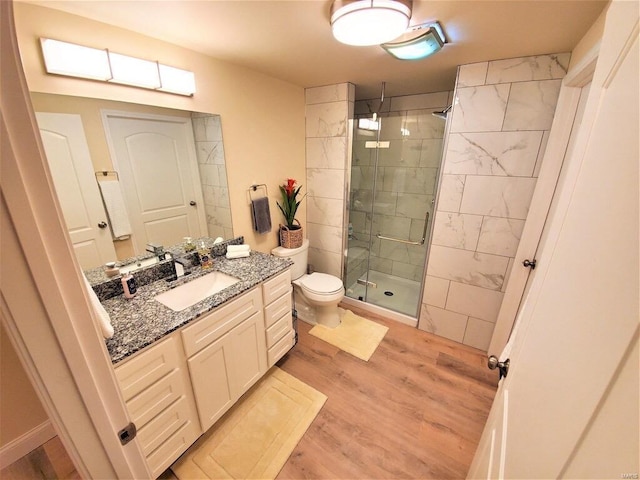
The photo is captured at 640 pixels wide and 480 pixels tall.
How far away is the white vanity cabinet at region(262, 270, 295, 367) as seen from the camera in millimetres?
1702

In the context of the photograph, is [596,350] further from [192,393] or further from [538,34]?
[538,34]

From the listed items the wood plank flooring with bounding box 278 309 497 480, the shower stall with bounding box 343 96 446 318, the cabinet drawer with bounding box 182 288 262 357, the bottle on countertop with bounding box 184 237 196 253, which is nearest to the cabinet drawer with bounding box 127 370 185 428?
the cabinet drawer with bounding box 182 288 262 357

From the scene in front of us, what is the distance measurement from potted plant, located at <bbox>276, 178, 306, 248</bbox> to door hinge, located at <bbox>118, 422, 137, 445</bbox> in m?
1.88

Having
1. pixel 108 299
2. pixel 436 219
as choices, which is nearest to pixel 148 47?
pixel 108 299

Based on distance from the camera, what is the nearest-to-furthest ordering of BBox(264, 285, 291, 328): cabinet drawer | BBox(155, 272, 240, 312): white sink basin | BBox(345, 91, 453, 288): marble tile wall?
1. BBox(155, 272, 240, 312): white sink basin
2. BBox(264, 285, 291, 328): cabinet drawer
3. BBox(345, 91, 453, 288): marble tile wall

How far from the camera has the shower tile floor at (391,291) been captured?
2.67 metres

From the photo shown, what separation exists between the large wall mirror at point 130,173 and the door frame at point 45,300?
0.95 meters

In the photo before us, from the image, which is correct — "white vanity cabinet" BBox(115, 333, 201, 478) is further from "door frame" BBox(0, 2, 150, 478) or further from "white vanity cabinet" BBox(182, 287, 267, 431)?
"door frame" BBox(0, 2, 150, 478)

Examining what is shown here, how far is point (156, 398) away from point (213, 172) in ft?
4.67

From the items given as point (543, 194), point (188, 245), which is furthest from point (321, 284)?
point (543, 194)

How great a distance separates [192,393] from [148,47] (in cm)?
190

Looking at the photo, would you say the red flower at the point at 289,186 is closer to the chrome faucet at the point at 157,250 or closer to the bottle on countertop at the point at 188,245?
the bottle on countertop at the point at 188,245

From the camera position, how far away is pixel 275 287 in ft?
5.70

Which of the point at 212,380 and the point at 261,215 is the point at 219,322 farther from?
the point at 261,215
